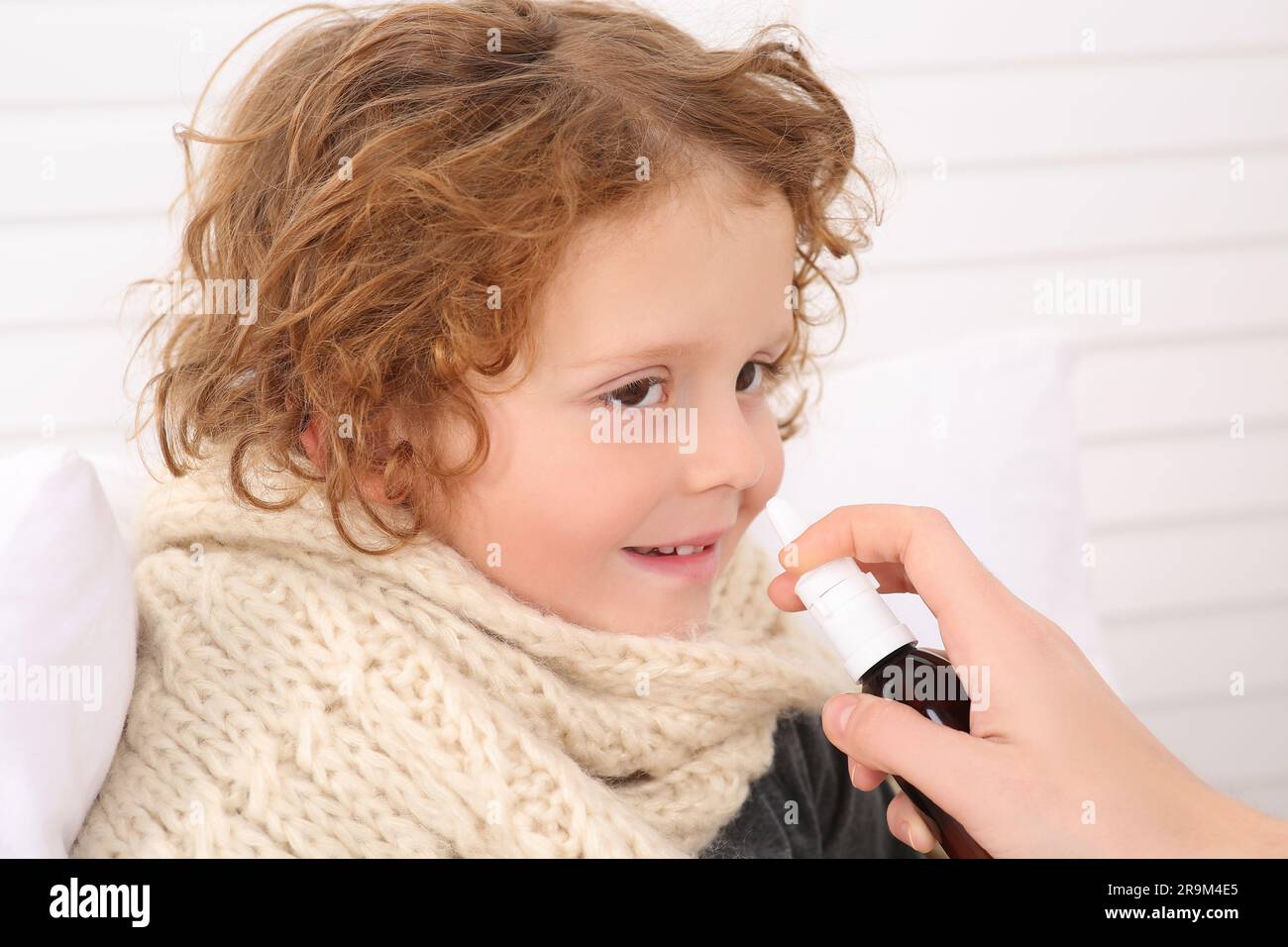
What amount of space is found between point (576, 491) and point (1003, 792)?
332 mm

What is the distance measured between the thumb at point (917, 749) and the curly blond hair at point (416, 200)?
31 centimetres

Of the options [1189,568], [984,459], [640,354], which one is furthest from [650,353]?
[1189,568]

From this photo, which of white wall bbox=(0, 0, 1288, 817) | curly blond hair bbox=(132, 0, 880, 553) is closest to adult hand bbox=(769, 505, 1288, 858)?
curly blond hair bbox=(132, 0, 880, 553)

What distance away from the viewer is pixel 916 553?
2.73ft

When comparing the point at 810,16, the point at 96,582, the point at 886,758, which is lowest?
the point at 886,758

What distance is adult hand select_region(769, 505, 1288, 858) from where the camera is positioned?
74 cm

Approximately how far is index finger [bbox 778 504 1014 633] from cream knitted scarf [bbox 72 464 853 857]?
15cm

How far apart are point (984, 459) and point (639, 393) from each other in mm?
527

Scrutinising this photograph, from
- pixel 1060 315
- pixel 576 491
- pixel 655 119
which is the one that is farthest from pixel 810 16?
pixel 576 491

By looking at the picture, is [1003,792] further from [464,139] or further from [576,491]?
[464,139]

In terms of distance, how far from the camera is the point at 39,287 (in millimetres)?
1412

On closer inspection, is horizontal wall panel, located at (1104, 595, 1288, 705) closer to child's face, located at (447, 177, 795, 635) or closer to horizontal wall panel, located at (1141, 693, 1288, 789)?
horizontal wall panel, located at (1141, 693, 1288, 789)

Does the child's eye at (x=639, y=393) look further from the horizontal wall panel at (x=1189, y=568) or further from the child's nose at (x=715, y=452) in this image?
the horizontal wall panel at (x=1189, y=568)

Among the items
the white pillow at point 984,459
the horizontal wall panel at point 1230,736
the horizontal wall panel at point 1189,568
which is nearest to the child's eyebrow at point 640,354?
the white pillow at point 984,459
